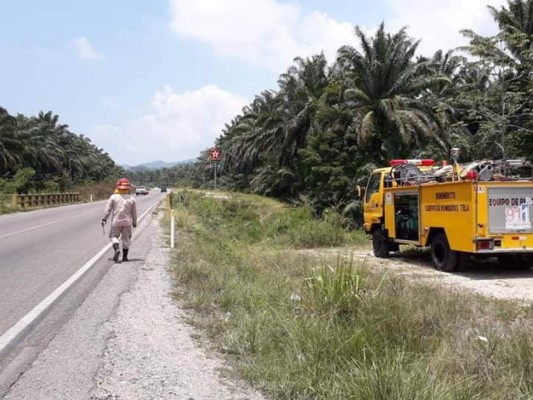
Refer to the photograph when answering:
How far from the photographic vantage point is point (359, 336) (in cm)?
524

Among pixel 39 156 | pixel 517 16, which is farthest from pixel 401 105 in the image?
pixel 39 156

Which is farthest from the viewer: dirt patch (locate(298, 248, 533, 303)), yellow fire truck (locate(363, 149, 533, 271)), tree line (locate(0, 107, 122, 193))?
tree line (locate(0, 107, 122, 193))

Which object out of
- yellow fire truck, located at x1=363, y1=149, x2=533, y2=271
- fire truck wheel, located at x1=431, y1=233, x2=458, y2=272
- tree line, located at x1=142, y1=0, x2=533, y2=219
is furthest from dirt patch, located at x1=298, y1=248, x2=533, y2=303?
tree line, located at x1=142, y1=0, x2=533, y2=219

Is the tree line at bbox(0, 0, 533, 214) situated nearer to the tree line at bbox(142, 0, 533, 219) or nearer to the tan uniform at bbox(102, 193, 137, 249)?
the tree line at bbox(142, 0, 533, 219)

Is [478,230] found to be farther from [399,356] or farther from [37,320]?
[37,320]

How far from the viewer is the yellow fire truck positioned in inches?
452

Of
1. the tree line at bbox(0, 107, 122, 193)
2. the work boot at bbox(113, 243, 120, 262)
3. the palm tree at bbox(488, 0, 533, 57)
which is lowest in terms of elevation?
the work boot at bbox(113, 243, 120, 262)

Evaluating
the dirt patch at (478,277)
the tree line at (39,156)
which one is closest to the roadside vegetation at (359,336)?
the dirt patch at (478,277)

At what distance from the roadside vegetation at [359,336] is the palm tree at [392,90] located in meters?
29.4

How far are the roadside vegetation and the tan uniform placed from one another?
112 inches

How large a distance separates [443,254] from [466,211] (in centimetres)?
152

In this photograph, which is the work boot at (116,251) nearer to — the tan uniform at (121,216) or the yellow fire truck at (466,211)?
the tan uniform at (121,216)

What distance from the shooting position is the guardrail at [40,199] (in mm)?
36812

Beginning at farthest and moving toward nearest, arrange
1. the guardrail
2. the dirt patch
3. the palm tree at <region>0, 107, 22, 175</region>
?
the palm tree at <region>0, 107, 22, 175</region> → the guardrail → the dirt patch
